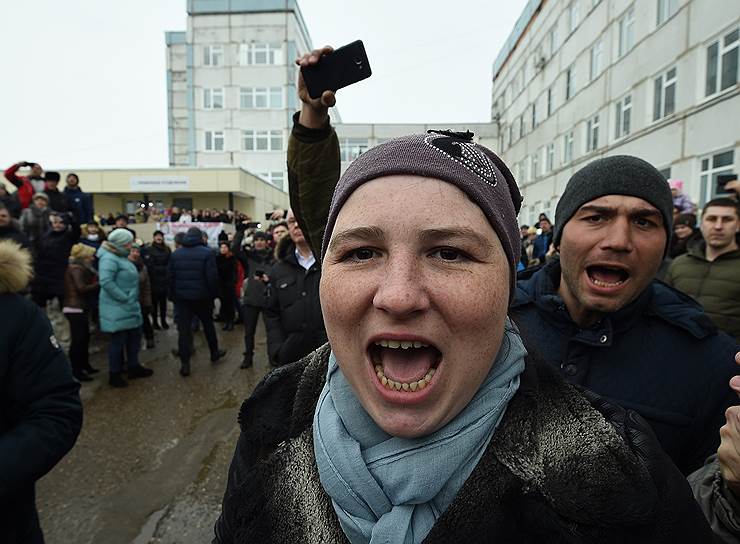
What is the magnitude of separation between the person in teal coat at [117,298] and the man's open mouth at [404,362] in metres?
5.90

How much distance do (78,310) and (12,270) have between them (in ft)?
15.6

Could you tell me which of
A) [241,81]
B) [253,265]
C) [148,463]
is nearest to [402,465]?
[148,463]

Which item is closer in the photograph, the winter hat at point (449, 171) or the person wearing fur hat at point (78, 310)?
the winter hat at point (449, 171)

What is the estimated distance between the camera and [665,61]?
1421 centimetres

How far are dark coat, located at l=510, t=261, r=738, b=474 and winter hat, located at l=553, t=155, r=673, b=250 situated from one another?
13.0 inches

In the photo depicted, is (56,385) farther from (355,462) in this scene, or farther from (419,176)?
(419,176)

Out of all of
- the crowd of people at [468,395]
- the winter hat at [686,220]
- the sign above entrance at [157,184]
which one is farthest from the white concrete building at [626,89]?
the sign above entrance at [157,184]

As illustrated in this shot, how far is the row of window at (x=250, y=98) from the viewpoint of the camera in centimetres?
3189

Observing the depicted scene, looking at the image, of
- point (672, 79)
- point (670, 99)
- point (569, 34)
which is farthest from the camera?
point (569, 34)

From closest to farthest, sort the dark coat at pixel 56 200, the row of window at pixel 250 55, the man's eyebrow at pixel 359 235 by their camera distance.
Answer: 1. the man's eyebrow at pixel 359 235
2. the dark coat at pixel 56 200
3. the row of window at pixel 250 55

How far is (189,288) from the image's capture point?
6.68 meters

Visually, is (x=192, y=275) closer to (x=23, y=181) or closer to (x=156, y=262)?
(x=156, y=262)

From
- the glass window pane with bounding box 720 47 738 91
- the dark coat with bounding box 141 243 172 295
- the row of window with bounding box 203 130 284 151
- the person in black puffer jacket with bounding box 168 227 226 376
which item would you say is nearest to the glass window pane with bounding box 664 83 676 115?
the glass window pane with bounding box 720 47 738 91

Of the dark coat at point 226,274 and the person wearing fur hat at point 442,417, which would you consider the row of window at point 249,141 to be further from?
the person wearing fur hat at point 442,417
